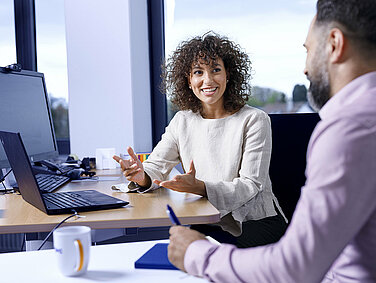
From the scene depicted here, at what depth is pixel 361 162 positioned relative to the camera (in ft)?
2.12

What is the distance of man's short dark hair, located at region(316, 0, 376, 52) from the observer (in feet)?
2.57

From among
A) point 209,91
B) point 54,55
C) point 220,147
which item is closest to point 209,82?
point 209,91

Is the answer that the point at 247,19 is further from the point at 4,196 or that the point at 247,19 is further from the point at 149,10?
the point at 4,196

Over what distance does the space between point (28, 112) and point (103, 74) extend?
1.01 meters

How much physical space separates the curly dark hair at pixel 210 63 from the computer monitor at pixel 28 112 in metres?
0.65

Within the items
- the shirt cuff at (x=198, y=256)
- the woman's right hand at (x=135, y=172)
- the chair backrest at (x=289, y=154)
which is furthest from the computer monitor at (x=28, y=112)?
the shirt cuff at (x=198, y=256)

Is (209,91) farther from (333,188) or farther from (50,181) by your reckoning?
(333,188)

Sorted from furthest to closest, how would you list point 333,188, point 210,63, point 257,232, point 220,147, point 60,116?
point 60,116
point 210,63
point 220,147
point 257,232
point 333,188

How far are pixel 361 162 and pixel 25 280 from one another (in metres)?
0.69

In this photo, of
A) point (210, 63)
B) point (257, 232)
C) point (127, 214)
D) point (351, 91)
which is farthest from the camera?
point (210, 63)

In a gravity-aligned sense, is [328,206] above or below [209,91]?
below

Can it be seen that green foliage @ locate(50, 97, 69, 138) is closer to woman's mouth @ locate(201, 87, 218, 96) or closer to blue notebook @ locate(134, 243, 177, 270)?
woman's mouth @ locate(201, 87, 218, 96)

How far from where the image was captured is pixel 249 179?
1863mm

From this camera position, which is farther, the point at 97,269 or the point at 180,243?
the point at 97,269
